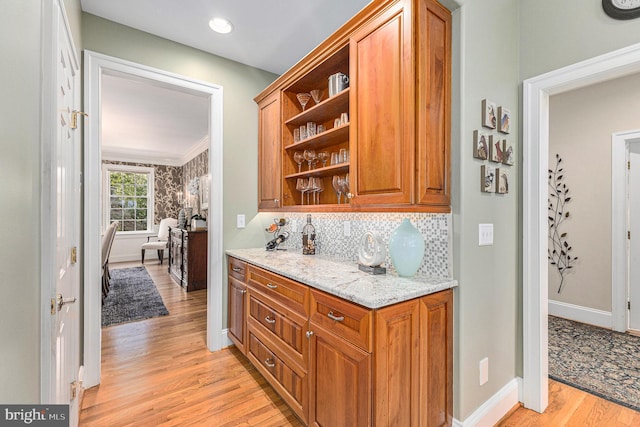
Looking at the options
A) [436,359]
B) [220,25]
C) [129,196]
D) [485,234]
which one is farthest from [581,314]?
[129,196]

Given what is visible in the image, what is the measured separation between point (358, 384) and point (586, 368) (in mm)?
2287

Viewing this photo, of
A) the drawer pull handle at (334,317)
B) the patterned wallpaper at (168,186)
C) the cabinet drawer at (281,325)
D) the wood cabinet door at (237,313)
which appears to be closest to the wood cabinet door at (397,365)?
the drawer pull handle at (334,317)

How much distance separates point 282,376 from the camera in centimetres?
187

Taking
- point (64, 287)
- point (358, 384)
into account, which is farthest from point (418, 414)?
point (64, 287)

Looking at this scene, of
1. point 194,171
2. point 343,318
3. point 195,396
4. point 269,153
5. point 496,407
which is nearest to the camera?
point 343,318

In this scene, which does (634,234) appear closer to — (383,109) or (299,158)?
(383,109)

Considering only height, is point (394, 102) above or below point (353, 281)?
above

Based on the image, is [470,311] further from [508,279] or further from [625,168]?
[625,168]

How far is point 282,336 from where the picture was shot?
1.88 m

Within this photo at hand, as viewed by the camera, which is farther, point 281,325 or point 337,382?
point 281,325

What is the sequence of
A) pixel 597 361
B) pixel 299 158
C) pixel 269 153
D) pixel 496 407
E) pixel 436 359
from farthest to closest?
pixel 269 153 → pixel 299 158 → pixel 597 361 → pixel 496 407 → pixel 436 359

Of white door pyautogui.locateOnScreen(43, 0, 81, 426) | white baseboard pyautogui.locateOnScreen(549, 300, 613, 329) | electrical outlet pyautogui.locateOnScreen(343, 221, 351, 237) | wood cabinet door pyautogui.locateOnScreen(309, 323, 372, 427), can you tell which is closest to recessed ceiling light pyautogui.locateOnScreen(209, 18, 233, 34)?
white door pyautogui.locateOnScreen(43, 0, 81, 426)

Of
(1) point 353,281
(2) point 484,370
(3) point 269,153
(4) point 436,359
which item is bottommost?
(2) point 484,370

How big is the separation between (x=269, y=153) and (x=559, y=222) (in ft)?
12.1
